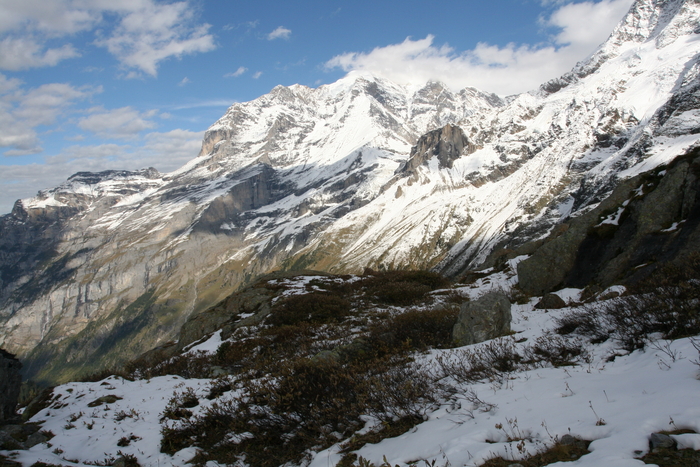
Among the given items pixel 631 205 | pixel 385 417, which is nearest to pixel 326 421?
pixel 385 417

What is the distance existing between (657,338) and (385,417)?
5.81 metres

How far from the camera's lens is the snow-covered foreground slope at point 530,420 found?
14.9 feet

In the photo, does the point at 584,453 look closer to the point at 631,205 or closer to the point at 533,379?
the point at 533,379

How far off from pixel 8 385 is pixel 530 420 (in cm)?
1470

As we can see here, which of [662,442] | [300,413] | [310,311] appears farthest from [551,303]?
[310,311]

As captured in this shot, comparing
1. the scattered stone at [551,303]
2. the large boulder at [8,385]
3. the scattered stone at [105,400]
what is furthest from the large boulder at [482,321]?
the large boulder at [8,385]

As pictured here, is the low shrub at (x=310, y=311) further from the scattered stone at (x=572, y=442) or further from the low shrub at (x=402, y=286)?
the scattered stone at (x=572, y=442)

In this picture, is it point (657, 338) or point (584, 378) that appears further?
point (657, 338)

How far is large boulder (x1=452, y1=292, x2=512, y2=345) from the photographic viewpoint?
11.8m

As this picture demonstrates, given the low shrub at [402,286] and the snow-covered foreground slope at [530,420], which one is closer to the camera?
the snow-covered foreground slope at [530,420]

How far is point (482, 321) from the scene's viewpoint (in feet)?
39.3

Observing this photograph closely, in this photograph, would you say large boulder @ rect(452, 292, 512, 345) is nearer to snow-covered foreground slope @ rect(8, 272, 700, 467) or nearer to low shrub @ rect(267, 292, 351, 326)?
snow-covered foreground slope @ rect(8, 272, 700, 467)

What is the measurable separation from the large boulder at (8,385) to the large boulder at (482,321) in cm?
1413

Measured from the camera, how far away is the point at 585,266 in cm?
1895
